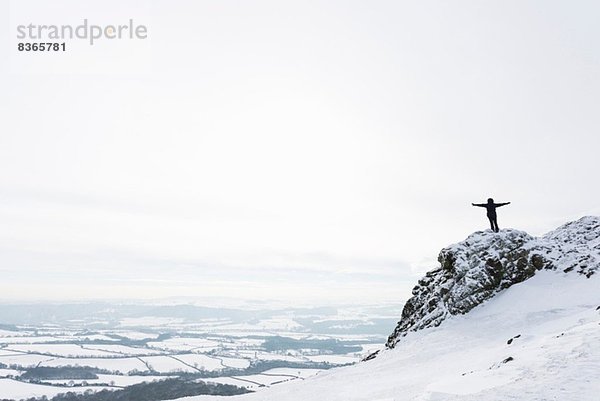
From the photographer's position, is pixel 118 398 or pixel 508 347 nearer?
pixel 508 347

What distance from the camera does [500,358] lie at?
19016 millimetres

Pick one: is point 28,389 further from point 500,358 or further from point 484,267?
point 500,358

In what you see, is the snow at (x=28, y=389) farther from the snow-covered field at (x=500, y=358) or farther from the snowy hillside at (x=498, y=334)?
the snow-covered field at (x=500, y=358)

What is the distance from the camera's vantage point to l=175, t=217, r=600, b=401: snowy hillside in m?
14.8

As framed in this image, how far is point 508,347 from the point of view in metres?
21.0

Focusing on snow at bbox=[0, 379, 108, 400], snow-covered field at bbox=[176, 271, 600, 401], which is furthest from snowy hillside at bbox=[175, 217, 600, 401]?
snow at bbox=[0, 379, 108, 400]

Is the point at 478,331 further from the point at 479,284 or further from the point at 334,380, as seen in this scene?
the point at 334,380

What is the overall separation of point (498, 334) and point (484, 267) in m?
8.47

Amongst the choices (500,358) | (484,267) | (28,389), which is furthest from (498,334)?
(28,389)

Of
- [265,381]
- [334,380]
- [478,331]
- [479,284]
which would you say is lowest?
[265,381]

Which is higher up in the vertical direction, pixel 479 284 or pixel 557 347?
pixel 479 284

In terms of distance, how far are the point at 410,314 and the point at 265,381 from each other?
149631 mm

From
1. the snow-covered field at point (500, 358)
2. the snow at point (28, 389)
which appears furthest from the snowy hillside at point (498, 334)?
the snow at point (28, 389)

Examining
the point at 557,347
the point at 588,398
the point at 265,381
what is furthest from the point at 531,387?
the point at 265,381
